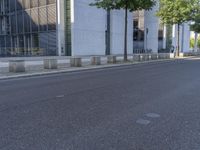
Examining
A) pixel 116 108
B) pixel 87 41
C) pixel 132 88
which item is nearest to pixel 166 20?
pixel 87 41

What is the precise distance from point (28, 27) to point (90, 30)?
429 inches

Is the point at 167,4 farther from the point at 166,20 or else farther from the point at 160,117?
the point at 160,117

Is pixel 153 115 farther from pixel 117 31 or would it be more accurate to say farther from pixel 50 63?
pixel 117 31

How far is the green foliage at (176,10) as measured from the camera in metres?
34.1

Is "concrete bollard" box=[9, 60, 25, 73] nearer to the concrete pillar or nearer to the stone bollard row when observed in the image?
the stone bollard row

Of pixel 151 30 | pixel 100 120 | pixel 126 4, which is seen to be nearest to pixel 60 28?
pixel 126 4

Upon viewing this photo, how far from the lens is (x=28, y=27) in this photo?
40812 mm

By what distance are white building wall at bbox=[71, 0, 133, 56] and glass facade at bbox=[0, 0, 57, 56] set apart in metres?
3.33

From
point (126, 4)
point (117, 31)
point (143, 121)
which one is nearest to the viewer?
point (143, 121)

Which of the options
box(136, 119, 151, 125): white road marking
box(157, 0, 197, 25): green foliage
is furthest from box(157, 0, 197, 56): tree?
box(136, 119, 151, 125): white road marking

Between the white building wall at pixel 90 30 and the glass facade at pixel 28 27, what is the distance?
3.33 m

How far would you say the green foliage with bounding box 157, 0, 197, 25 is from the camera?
3409 cm

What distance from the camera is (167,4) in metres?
35.2

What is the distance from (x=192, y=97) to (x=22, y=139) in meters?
5.61
